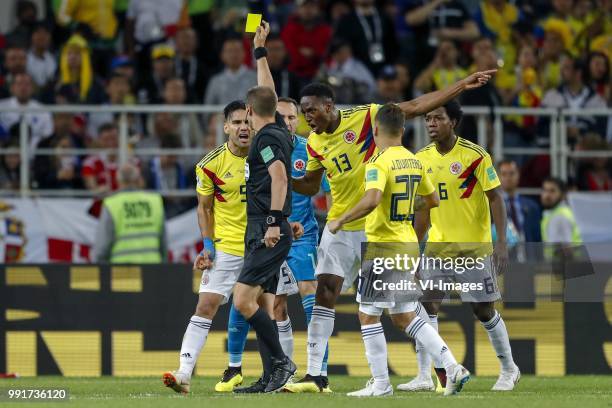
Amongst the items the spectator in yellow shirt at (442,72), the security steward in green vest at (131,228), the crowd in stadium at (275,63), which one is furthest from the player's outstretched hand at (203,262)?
the spectator in yellow shirt at (442,72)

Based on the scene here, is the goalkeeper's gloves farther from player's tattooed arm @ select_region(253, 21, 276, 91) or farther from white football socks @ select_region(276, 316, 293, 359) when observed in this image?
player's tattooed arm @ select_region(253, 21, 276, 91)

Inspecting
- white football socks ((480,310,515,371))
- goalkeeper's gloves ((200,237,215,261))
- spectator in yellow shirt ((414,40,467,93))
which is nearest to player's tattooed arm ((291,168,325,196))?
goalkeeper's gloves ((200,237,215,261))

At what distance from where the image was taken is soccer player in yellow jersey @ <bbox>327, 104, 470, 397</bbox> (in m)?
10.4

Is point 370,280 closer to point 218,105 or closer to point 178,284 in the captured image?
point 178,284

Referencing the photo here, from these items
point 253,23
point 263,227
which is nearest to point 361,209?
point 263,227

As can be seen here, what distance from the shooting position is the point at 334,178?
11.5m

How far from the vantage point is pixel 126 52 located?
63.4ft

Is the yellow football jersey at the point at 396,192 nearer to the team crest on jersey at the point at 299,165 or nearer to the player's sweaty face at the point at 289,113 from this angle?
the team crest on jersey at the point at 299,165

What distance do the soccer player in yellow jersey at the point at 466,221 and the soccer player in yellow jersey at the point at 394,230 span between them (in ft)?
3.07

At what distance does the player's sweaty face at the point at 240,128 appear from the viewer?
37.6 feet

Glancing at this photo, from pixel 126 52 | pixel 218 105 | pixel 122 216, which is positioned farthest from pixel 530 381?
pixel 126 52

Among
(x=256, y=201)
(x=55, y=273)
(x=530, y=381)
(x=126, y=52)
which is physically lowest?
(x=530, y=381)

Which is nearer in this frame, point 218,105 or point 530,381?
point 530,381

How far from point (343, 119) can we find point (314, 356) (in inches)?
77.7
